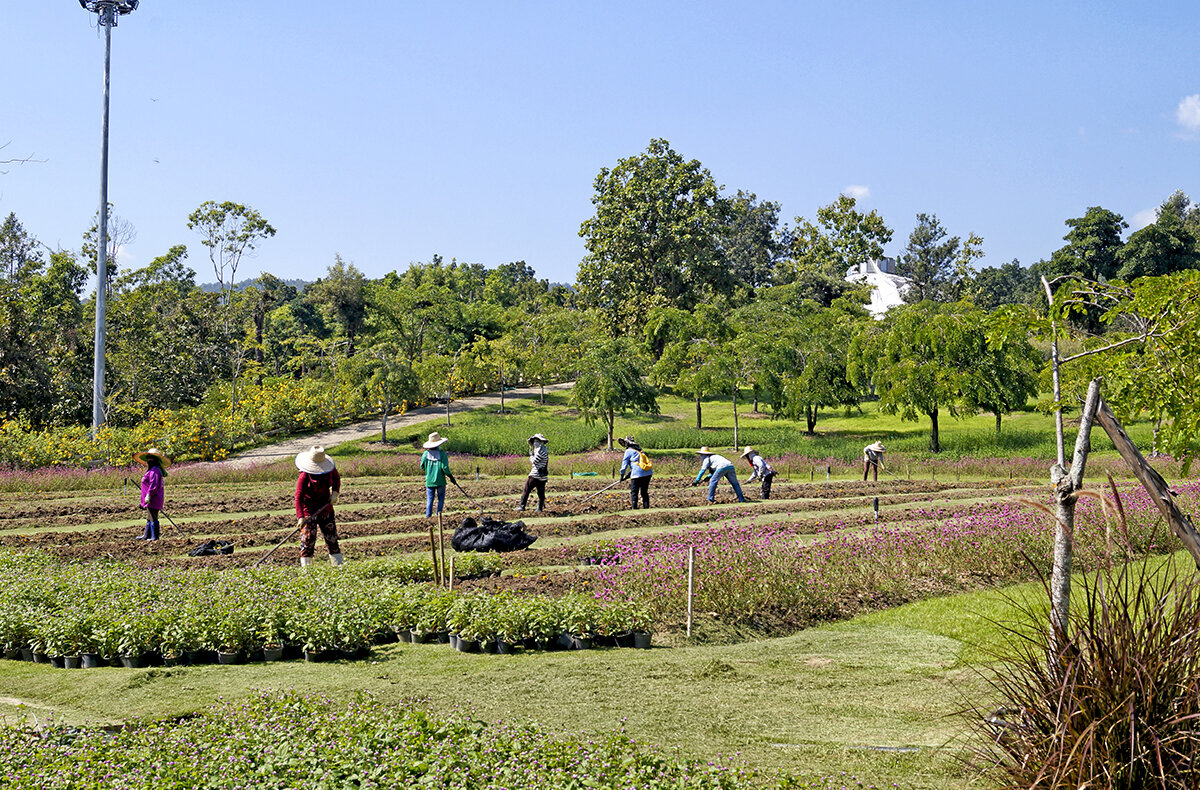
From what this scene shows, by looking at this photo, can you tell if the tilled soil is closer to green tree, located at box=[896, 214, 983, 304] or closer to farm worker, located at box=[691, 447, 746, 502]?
farm worker, located at box=[691, 447, 746, 502]

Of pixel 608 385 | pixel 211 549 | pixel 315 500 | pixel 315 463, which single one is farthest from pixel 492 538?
pixel 608 385

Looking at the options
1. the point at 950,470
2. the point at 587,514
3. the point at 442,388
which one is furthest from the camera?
the point at 442,388

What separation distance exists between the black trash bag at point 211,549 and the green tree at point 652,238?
147 ft

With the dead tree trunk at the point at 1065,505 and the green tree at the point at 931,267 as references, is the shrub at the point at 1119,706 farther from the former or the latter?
the green tree at the point at 931,267

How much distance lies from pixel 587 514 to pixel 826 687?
11416 millimetres

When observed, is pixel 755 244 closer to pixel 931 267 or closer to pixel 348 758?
pixel 931 267

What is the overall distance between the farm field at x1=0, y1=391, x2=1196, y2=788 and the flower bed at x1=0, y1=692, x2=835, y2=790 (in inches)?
27.4

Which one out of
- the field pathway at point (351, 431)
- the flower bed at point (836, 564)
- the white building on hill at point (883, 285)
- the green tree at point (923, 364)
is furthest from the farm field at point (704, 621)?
the white building on hill at point (883, 285)

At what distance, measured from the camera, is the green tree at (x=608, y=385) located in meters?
35.9

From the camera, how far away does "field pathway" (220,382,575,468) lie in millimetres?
36281

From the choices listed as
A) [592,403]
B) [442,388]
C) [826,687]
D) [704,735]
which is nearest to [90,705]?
[704,735]

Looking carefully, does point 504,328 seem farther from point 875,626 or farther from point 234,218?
point 875,626

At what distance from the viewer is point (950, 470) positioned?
2812 centimetres

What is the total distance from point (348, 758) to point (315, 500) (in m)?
8.01
